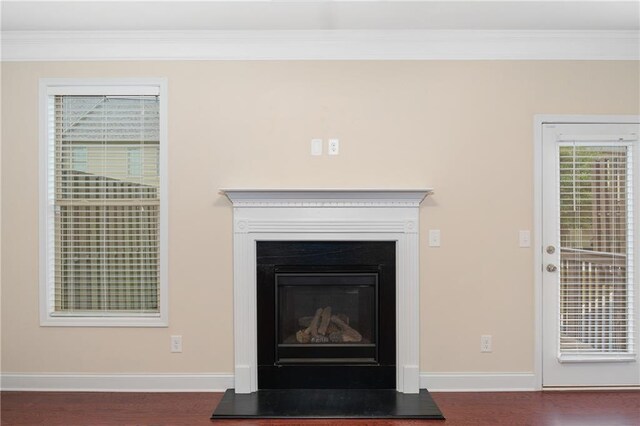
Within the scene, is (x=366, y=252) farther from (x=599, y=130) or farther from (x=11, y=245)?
(x=11, y=245)

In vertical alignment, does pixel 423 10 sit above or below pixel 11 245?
above

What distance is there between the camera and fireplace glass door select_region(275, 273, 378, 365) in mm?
3486

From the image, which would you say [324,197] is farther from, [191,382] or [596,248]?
[596,248]

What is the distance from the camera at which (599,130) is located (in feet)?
11.5

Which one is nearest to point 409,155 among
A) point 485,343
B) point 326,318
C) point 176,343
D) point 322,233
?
point 322,233

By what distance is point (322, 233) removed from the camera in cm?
345

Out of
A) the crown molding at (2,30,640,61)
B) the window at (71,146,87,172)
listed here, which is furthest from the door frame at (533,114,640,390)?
the window at (71,146,87,172)

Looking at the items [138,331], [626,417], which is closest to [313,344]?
[138,331]

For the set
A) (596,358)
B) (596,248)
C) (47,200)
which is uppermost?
(47,200)

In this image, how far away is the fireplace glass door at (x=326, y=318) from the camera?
349 centimetres

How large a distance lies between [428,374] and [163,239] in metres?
2.14

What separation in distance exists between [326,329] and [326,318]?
8 centimetres

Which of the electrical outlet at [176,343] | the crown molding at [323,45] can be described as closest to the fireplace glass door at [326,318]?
the electrical outlet at [176,343]

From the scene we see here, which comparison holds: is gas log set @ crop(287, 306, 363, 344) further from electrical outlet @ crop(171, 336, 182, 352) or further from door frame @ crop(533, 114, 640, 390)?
door frame @ crop(533, 114, 640, 390)
